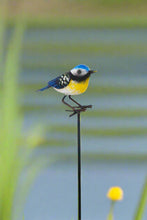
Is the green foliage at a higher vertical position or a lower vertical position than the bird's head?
lower

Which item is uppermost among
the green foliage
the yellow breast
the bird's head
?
the bird's head

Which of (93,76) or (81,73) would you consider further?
(93,76)

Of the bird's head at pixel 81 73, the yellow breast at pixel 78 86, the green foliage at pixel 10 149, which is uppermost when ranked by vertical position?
the bird's head at pixel 81 73

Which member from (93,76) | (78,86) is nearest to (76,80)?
(78,86)

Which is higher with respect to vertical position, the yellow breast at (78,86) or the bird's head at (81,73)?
the bird's head at (81,73)

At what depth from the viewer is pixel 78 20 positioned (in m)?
2.80

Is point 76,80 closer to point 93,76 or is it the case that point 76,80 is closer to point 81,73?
point 81,73

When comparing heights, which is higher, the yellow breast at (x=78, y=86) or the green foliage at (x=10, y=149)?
the yellow breast at (x=78, y=86)

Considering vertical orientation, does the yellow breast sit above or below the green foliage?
above

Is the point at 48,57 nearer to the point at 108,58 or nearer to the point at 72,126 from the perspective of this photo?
the point at 108,58

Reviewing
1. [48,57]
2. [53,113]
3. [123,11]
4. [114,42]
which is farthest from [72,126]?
[123,11]

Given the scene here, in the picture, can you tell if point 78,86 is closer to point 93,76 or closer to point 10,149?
point 10,149

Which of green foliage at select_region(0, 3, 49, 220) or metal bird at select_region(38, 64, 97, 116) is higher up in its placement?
metal bird at select_region(38, 64, 97, 116)

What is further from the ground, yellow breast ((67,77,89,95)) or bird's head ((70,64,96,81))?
bird's head ((70,64,96,81))
